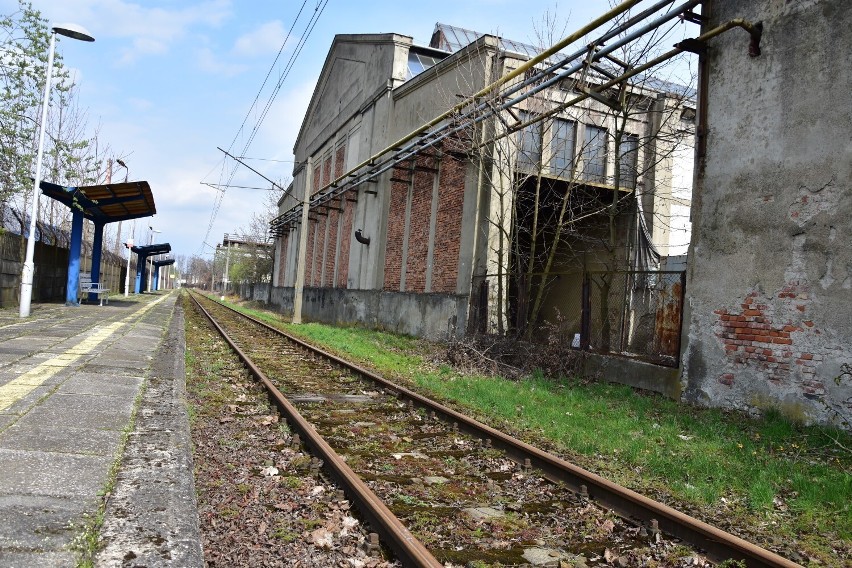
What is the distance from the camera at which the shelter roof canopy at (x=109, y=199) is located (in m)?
18.9

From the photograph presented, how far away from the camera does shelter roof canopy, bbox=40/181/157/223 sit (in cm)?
1892

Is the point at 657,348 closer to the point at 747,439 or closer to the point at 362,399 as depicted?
the point at 747,439

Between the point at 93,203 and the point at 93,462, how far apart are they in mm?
19528

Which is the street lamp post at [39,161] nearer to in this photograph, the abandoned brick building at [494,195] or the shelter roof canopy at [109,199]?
the shelter roof canopy at [109,199]

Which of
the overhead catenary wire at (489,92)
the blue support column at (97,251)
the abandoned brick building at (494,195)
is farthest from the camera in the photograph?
the blue support column at (97,251)

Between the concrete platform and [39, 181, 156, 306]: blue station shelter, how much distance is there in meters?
11.4

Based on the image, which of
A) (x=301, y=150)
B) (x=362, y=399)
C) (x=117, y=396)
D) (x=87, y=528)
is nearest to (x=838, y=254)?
(x=362, y=399)

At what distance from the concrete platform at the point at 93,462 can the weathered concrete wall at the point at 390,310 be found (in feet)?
27.9

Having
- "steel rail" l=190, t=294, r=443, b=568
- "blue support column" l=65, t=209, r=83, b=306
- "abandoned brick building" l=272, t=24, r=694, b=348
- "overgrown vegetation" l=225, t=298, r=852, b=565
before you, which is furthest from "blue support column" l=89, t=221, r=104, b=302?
"steel rail" l=190, t=294, r=443, b=568

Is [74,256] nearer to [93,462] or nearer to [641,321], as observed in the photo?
[641,321]

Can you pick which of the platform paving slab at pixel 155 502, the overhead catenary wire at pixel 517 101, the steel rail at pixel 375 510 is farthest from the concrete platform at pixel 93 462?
the overhead catenary wire at pixel 517 101

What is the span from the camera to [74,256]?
850 inches

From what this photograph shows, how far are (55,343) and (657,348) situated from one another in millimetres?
10330

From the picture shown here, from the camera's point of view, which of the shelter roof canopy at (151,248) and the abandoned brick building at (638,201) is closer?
the abandoned brick building at (638,201)
